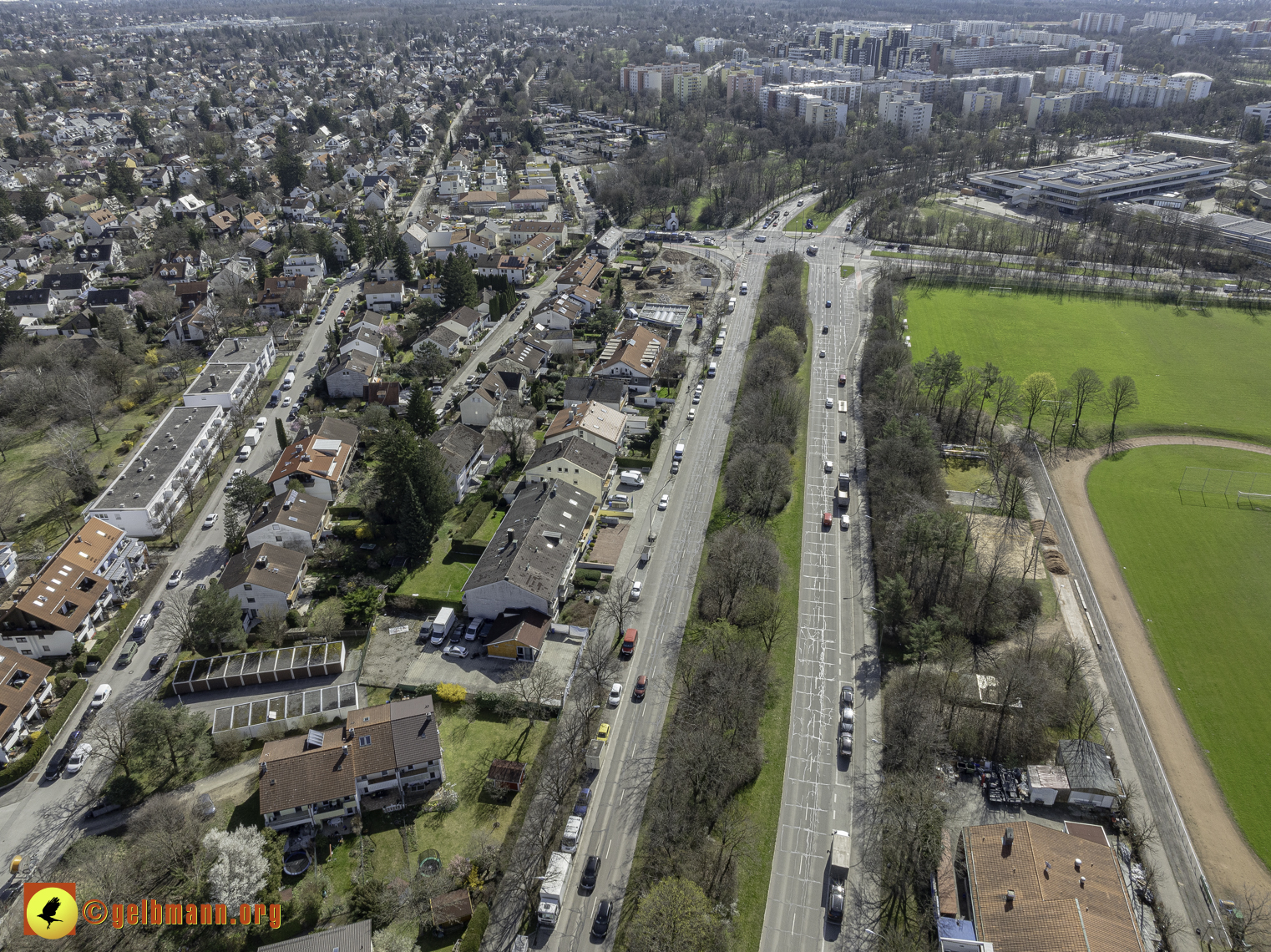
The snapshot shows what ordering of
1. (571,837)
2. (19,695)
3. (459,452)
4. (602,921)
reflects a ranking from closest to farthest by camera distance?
(602,921), (571,837), (19,695), (459,452)

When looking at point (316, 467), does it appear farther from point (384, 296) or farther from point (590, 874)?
point (384, 296)

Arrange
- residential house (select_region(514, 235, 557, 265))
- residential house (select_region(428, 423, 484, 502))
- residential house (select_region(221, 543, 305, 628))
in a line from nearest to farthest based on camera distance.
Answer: residential house (select_region(221, 543, 305, 628)) → residential house (select_region(428, 423, 484, 502)) → residential house (select_region(514, 235, 557, 265))

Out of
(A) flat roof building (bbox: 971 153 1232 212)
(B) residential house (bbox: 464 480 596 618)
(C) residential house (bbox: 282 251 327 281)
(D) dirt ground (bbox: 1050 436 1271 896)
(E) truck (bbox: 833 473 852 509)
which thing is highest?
(A) flat roof building (bbox: 971 153 1232 212)

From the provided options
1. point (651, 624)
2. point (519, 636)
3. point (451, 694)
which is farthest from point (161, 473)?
point (651, 624)

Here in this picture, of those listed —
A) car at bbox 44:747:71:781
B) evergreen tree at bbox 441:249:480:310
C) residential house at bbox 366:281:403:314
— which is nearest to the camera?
car at bbox 44:747:71:781

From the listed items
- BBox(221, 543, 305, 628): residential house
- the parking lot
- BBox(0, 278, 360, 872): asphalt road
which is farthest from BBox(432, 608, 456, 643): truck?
BBox(0, 278, 360, 872): asphalt road

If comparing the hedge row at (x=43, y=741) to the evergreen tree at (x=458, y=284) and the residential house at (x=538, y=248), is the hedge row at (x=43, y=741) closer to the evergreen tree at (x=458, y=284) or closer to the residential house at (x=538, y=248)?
the evergreen tree at (x=458, y=284)

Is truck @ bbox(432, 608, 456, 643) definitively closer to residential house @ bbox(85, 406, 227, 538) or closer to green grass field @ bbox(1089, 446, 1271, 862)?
residential house @ bbox(85, 406, 227, 538)

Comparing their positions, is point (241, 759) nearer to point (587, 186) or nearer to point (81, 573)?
point (81, 573)
